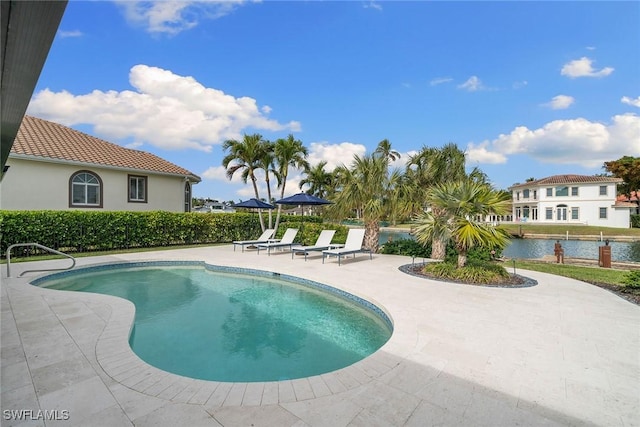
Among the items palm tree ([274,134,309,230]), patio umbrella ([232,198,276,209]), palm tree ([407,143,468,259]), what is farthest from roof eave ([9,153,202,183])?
palm tree ([407,143,468,259])

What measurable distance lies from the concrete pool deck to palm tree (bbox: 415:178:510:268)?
107 inches

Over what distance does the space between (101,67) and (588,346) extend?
17.5 m

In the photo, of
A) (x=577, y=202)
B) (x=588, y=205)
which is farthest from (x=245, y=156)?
(x=588, y=205)

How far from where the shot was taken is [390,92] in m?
17.1

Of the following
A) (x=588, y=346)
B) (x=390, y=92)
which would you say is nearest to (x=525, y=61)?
(x=390, y=92)

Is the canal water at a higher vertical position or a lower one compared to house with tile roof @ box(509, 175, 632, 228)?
lower

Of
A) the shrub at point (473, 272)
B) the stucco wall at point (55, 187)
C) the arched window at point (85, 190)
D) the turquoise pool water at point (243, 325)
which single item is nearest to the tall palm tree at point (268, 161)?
the stucco wall at point (55, 187)

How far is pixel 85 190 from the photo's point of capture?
16.2 metres

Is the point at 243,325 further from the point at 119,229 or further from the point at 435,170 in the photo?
the point at 119,229

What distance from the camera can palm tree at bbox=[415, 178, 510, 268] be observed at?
8.38 m

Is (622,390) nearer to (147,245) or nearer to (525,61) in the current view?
(525,61)

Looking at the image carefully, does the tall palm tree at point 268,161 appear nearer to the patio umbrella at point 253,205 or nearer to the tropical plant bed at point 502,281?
the patio umbrella at point 253,205

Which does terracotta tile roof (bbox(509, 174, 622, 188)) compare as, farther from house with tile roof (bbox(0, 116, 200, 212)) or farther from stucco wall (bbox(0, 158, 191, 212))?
stucco wall (bbox(0, 158, 191, 212))

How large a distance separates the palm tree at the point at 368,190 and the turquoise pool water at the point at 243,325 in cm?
534
